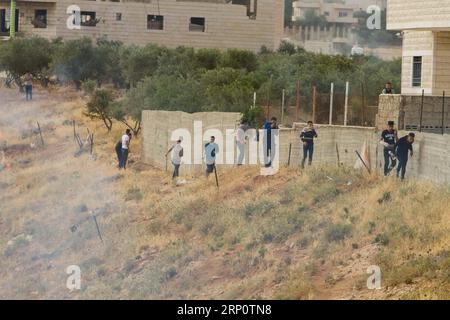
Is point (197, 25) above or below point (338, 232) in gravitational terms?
above

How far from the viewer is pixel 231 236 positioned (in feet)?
101

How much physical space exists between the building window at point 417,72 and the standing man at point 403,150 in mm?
9491

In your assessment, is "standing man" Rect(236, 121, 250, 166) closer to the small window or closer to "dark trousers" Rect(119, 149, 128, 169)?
"dark trousers" Rect(119, 149, 128, 169)

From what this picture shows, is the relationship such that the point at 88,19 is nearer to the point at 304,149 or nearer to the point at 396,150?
the point at 304,149

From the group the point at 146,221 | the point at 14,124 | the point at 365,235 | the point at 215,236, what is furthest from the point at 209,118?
the point at 14,124

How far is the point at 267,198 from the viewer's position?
3284 cm

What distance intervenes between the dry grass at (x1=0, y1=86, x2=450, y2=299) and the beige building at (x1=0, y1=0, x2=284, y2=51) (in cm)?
3589

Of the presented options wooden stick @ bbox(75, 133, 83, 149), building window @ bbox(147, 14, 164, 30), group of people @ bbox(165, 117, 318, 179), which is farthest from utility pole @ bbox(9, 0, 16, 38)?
group of people @ bbox(165, 117, 318, 179)

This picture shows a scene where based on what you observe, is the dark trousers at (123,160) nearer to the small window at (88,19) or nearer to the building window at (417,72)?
the building window at (417,72)

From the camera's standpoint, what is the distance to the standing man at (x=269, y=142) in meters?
34.8

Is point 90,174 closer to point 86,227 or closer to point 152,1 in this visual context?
point 86,227

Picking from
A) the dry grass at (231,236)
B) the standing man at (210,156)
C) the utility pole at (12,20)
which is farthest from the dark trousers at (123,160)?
the utility pole at (12,20)

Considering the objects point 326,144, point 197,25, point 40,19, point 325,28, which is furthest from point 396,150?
point 325,28

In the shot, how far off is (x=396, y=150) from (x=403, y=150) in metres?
0.30
